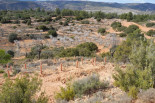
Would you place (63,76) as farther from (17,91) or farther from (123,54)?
(123,54)

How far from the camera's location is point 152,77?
5379 millimetres

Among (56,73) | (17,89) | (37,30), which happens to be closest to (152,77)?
(17,89)

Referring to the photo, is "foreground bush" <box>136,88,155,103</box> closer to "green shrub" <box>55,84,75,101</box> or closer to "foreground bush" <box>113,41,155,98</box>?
"foreground bush" <box>113,41,155,98</box>

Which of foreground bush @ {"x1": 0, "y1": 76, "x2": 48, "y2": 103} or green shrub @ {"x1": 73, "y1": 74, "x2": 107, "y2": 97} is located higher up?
foreground bush @ {"x1": 0, "y1": 76, "x2": 48, "y2": 103}

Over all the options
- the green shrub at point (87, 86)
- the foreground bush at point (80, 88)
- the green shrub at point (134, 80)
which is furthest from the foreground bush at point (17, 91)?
the green shrub at point (134, 80)

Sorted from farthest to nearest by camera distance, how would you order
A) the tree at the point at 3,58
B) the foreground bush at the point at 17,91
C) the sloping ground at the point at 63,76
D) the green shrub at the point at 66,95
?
the tree at the point at 3,58 → the sloping ground at the point at 63,76 → the green shrub at the point at 66,95 → the foreground bush at the point at 17,91

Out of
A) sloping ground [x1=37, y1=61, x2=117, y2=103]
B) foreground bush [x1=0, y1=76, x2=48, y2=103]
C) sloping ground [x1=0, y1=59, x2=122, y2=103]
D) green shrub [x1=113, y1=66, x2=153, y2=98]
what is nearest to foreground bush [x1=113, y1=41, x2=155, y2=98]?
green shrub [x1=113, y1=66, x2=153, y2=98]

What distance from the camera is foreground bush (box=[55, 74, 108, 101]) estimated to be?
5879mm

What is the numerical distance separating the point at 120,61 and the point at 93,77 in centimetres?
602

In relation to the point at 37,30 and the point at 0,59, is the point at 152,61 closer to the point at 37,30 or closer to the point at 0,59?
the point at 0,59

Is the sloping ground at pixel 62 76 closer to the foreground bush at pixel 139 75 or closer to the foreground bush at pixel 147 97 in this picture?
the foreground bush at pixel 139 75

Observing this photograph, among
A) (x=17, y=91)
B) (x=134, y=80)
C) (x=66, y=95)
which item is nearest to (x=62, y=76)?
(x=66, y=95)

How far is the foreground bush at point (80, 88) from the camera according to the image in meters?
5.88

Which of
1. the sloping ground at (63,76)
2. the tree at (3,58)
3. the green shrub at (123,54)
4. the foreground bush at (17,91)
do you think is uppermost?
the foreground bush at (17,91)
